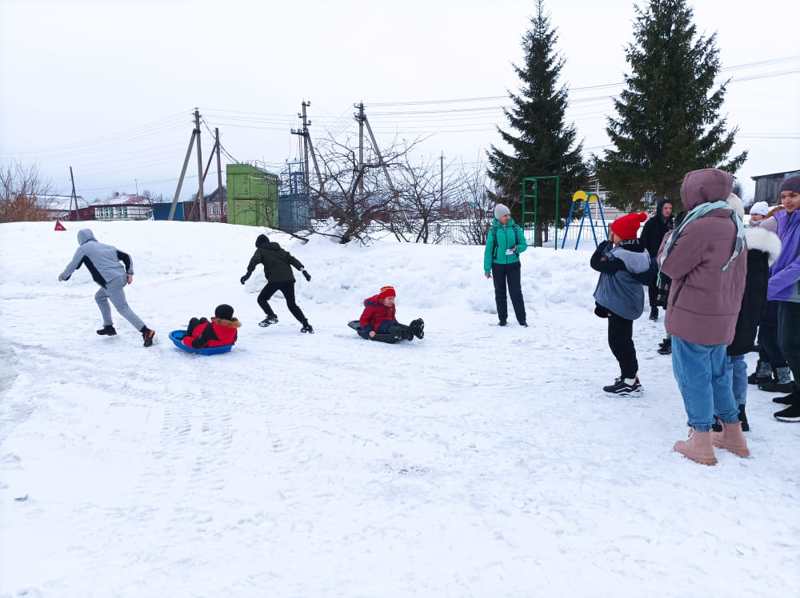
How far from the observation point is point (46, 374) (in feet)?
19.4

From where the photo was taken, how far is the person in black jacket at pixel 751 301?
3.79 metres

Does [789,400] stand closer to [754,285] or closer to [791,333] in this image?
[791,333]

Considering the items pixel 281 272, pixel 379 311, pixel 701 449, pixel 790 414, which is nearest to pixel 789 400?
pixel 790 414

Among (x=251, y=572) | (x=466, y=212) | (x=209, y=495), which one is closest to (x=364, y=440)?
(x=209, y=495)

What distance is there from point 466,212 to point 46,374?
42.7 feet

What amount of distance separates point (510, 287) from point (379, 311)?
6.92 feet

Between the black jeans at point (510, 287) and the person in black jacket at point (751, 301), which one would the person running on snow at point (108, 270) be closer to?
the black jeans at point (510, 287)

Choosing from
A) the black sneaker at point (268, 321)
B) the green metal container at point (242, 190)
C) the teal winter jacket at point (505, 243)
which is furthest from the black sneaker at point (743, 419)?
the green metal container at point (242, 190)

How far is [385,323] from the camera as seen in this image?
24.2 feet

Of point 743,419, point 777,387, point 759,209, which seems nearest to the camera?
point 743,419

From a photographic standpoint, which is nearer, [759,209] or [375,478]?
[375,478]

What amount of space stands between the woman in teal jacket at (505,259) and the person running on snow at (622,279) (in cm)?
323

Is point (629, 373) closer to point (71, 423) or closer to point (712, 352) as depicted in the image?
point (712, 352)

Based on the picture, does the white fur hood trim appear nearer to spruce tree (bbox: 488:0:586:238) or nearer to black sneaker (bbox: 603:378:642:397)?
black sneaker (bbox: 603:378:642:397)
